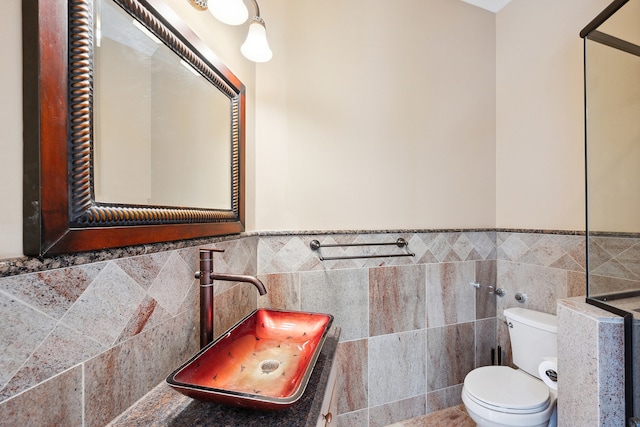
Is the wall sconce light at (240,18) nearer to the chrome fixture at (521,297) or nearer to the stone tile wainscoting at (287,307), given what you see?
the stone tile wainscoting at (287,307)

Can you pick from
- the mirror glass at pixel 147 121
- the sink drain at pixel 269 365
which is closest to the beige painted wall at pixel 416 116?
the mirror glass at pixel 147 121

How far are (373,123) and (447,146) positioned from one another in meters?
0.63

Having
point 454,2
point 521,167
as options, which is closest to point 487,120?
point 521,167

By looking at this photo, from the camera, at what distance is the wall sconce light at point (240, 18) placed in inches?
39.6

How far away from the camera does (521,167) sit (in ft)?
6.51

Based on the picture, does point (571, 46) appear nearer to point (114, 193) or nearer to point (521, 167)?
point (521, 167)

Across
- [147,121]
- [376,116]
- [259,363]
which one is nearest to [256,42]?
[147,121]

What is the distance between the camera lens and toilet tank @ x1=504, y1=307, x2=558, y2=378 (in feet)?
5.20

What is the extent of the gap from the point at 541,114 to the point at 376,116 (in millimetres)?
1174

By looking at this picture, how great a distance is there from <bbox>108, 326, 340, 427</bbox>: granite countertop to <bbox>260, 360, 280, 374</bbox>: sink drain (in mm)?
196

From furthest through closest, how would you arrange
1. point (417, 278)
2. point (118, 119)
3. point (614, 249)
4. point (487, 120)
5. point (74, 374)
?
1. point (487, 120)
2. point (417, 278)
3. point (614, 249)
4. point (118, 119)
5. point (74, 374)

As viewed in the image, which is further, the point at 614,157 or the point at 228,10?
the point at 614,157

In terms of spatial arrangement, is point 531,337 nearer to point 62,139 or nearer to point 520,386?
point 520,386

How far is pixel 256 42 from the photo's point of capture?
1.22 meters
